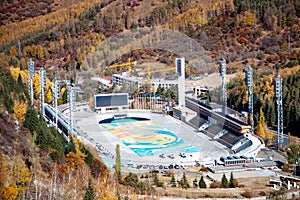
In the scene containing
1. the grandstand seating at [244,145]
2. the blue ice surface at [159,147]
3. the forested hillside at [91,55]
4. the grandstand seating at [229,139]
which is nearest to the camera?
the forested hillside at [91,55]

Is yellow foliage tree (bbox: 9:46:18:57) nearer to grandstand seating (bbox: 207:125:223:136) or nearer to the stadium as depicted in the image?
the stadium

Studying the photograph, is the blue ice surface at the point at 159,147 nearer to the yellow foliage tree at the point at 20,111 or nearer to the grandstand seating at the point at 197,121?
the grandstand seating at the point at 197,121

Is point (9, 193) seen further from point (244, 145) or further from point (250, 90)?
point (250, 90)

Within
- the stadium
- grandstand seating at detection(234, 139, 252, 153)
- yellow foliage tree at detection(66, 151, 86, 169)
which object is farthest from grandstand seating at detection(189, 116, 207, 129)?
yellow foliage tree at detection(66, 151, 86, 169)

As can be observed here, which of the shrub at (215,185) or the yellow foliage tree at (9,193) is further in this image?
the shrub at (215,185)

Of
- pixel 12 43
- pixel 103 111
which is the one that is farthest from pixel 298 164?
pixel 12 43

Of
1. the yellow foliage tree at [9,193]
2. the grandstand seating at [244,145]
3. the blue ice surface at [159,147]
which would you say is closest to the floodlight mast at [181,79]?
the blue ice surface at [159,147]

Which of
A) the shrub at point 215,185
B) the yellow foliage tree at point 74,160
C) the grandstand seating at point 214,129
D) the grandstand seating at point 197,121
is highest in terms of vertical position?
the grandstand seating at point 197,121

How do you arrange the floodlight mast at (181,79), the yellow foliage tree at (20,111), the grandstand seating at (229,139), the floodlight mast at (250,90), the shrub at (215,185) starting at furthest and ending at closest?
the floodlight mast at (181,79)
the floodlight mast at (250,90)
the grandstand seating at (229,139)
the yellow foliage tree at (20,111)
the shrub at (215,185)

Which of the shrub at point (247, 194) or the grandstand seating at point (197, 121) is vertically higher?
the grandstand seating at point (197, 121)
